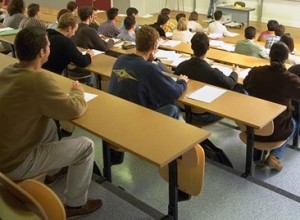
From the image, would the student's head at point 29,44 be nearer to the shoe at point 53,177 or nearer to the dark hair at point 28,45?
the dark hair at point 28,45

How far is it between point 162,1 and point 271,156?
28.3 ft

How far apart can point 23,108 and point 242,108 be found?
146cm

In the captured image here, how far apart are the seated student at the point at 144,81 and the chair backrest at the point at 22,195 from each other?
136 centimetres

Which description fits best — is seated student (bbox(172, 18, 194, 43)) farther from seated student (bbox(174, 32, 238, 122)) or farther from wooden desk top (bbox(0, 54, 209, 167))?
wooden desk top (bbox(0, 54, 209, 167))

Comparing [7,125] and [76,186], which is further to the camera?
[76,186]

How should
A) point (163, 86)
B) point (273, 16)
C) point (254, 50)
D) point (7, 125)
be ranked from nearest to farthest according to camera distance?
point (7, 125), point (163, 86), point (254, 50), point (273, 16)

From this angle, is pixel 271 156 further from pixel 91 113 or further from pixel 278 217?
pixel 91 113

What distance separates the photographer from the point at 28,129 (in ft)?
6.76

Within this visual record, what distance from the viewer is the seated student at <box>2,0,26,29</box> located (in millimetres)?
5797

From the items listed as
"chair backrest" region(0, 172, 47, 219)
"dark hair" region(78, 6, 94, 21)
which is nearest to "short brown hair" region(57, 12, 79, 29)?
"dark hair" region(78, 6, 94, 21)

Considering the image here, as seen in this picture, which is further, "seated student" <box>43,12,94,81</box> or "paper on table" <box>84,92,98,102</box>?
"seated student" <box>43,12,94,81</box>

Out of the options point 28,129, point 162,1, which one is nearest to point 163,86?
point 28,129

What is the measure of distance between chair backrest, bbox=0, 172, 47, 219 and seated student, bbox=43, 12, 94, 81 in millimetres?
2201

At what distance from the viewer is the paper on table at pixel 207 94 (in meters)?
2.82
